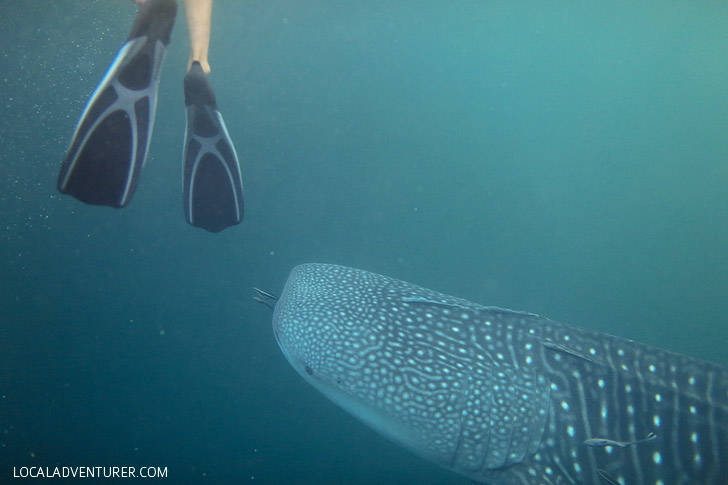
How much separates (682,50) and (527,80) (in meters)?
7.09

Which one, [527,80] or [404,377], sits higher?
[527,80]

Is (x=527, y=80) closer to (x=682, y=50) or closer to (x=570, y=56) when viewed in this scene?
(x=570, y=56)

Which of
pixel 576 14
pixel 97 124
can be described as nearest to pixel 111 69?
pixel 97 124

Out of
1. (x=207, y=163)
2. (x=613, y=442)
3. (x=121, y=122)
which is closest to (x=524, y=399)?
(x=613, y=442)

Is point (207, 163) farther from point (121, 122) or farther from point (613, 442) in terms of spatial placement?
point (613, 442)

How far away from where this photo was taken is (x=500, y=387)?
2.38 meters

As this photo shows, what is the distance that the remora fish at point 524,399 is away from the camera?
7.25 ft

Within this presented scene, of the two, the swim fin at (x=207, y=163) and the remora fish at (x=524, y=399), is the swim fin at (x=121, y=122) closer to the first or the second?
the swim fin at (x=207, y=163)

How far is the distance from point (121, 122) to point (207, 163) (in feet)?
2.24

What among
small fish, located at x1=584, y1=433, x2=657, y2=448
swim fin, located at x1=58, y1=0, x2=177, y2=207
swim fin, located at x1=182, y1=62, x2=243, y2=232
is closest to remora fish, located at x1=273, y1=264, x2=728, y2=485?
small fish, located at x1=584, y1=433, x2=657, y2=448

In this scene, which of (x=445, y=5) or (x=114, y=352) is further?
(x=445, y=5)

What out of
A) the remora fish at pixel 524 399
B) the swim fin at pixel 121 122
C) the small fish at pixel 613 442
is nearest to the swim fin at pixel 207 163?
the swim fin at pixel 121 122

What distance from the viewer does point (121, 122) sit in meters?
2.40

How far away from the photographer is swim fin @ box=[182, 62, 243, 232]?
2885mm
